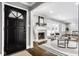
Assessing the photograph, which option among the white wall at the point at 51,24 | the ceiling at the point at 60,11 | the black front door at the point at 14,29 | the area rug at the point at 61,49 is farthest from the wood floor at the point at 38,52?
the ceiling at the point at 60,11

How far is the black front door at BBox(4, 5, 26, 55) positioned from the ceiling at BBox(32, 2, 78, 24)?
0.41 m

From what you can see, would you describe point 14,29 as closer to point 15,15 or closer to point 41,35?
point 15,15

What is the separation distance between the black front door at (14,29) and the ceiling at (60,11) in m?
0.41

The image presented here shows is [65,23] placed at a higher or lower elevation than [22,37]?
higher

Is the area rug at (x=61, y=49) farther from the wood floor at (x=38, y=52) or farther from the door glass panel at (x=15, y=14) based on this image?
the door glass panel at (x=15, y=14)

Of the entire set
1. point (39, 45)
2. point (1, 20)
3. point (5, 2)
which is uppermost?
point (5, 2)

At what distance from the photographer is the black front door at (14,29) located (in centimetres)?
185

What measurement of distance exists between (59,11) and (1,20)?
141cm

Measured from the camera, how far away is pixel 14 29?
192cm

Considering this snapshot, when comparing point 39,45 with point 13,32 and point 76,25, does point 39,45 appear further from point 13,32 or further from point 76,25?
point 76,25

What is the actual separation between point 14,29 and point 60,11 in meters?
1.22

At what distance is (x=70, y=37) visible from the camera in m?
1.81

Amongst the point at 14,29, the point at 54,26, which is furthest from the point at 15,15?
the point at 54,26

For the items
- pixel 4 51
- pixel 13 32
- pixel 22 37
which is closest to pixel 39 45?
pixel 22 37
